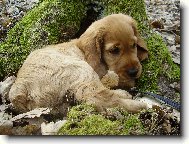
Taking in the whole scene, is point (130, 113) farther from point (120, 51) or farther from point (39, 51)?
point (39, 51)

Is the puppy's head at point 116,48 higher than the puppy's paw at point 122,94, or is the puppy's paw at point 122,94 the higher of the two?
the puppy's head at point 116,48

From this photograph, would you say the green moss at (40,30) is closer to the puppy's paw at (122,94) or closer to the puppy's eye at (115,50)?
the puppy's eye at (115,50)

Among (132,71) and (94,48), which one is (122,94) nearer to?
(132,71)

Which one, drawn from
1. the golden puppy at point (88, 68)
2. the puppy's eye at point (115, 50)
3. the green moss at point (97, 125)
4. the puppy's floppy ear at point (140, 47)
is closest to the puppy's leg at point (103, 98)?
the golden puppy at point (88, 68)

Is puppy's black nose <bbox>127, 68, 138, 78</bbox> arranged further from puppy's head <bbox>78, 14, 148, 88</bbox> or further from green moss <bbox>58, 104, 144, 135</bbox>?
green moss <bbox>58, 104, 144, 135</bbox>

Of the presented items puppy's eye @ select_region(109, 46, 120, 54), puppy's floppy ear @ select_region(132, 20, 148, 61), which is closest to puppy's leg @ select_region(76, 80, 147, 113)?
puppy's eye @ select_region(109, 46, 120, 54)

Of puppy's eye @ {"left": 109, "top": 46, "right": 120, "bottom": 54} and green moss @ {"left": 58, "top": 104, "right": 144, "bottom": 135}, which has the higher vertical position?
puppy's eye @ {"left": 109, "top": 46, "right": 120, "bottom": 54}
